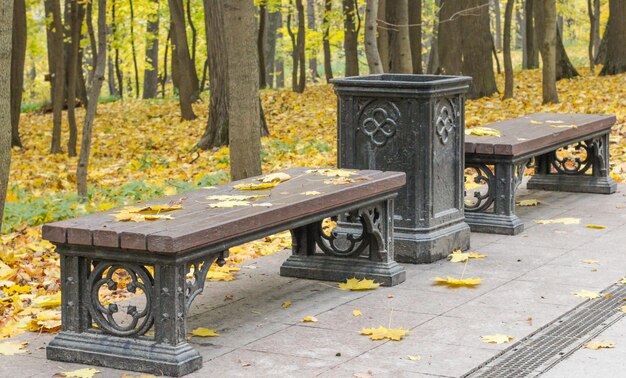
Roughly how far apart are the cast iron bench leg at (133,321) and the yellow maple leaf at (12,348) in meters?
0.26

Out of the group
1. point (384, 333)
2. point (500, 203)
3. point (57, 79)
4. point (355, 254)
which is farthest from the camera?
point (57, 79)

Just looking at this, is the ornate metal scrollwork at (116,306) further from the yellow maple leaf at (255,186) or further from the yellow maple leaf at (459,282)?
the yellow maple leaf at (459,282)

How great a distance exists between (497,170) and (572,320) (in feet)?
9.81

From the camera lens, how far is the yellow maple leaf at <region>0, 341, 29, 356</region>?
5.62 meters

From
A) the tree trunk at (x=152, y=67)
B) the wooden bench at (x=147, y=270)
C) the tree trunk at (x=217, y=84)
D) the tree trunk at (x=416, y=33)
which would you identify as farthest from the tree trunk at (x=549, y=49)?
the tree trunk at (x=152, y=67)

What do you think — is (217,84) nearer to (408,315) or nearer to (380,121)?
(380,121)

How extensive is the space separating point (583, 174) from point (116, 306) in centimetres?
705

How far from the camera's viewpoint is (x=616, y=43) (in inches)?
950

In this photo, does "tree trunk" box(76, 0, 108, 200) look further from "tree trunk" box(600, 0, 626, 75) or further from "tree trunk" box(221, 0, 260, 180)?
"tree trunk" box(600, 0, 626, 75)

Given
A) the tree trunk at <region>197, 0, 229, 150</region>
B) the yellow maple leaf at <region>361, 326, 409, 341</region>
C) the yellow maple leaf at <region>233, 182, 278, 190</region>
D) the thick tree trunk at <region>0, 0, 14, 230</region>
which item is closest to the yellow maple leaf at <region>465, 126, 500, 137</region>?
the yellow maple leaf at <region>233, 182, 278, 190</region>

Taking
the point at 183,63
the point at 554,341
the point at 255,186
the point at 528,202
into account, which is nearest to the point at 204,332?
the point at 255,186

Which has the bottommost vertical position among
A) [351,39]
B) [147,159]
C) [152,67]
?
[147,159]

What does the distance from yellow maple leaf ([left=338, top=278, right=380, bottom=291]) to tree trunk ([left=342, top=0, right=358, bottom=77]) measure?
17.5 metres

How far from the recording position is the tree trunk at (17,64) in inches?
830
